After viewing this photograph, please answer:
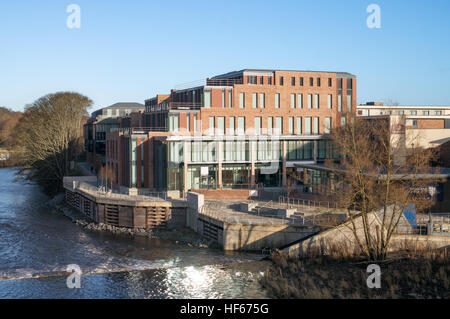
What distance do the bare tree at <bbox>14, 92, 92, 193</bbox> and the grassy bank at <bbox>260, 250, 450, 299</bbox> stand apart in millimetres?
47077

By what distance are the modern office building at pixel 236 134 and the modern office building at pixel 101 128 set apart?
63.9 feet

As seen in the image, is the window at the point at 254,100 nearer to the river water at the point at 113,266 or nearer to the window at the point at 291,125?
the window at the point at 291,125

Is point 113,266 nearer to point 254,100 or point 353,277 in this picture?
point 353,277

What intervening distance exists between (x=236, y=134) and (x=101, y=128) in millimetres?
38207

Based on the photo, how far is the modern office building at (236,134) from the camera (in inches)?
2100

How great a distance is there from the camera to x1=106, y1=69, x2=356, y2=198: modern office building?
53.3 m

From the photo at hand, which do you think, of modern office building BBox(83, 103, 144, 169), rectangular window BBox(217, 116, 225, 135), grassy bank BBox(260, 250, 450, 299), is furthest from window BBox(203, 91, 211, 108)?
grassy bank BBox(260, 250, 450, 299)

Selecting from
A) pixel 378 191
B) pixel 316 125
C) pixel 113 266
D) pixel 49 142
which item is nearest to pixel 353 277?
pixel 378 191

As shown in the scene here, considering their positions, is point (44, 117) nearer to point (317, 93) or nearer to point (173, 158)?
point (173, 158)

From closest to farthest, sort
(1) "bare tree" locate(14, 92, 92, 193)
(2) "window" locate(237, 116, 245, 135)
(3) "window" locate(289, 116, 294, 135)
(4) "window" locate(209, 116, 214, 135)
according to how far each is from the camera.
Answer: (4) "window" locate(209, 116, 214, 135) → (2) "window" locate(237, 116, 245, 135) → (3) "window" locate(289, 116, 294, 135) → (1) "bare tree" locate(14, 92, 92, 193)

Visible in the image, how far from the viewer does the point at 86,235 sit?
146ft

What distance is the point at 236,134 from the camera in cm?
5697

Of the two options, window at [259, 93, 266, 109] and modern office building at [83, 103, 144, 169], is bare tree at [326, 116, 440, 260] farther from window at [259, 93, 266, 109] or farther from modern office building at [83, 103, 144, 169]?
modern office building at [83, 103, 144, 169]

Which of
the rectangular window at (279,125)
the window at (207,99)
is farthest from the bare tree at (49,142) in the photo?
the rectangular window at (279,125)
